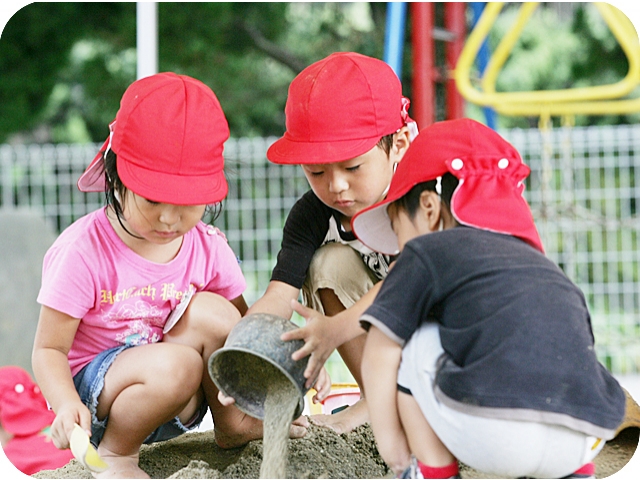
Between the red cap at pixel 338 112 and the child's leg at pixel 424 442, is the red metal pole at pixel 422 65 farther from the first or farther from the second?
the child's leg at pixel 424 442

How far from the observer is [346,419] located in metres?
2.03

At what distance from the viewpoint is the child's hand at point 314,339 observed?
1.58 meters

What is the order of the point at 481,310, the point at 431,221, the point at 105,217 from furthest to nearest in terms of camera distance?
the point at 105,217 → the point at 431,221 → the point at 481,310

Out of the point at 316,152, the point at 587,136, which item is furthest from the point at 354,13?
the point at 316,152

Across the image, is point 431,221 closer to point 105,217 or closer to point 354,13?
point 105,217

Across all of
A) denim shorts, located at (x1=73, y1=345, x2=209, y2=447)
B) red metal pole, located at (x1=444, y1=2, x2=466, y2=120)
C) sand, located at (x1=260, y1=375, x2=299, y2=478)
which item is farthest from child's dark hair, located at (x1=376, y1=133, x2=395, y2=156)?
red metal pole, located at (x1=444, y1=2, x2=466, y2=120)

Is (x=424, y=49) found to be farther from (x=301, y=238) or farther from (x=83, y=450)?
(x=83, y=450)

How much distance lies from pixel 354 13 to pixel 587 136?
12.5 feet

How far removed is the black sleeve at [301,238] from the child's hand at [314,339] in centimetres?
31

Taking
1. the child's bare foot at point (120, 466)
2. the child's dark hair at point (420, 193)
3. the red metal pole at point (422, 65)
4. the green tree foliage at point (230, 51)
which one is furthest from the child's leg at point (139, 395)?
the green tree foliage at point (230, 51)

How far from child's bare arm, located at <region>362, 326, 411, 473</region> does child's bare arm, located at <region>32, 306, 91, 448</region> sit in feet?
1.84

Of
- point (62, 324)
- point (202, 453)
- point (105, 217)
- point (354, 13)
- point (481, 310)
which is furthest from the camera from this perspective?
point (354, 13)

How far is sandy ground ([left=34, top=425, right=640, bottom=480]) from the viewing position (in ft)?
5.53

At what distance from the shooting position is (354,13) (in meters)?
8.22
